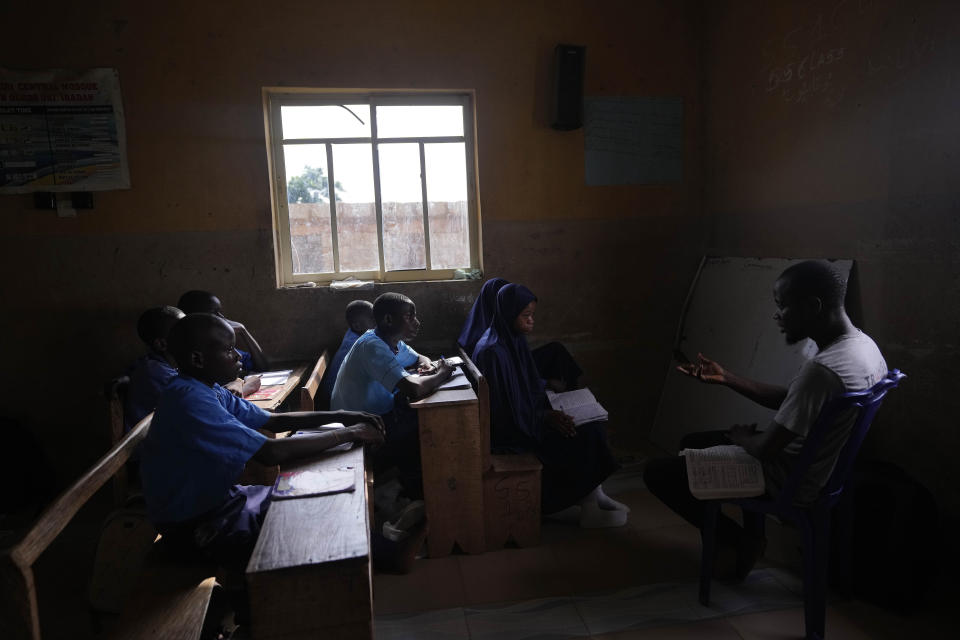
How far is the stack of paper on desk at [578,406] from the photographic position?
317 cm

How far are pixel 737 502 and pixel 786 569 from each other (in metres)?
0.73

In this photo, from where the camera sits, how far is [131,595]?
68.5 inches

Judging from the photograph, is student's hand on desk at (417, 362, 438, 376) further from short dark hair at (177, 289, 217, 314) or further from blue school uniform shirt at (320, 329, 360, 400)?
short dark hair at (177, 289, 217, 314)

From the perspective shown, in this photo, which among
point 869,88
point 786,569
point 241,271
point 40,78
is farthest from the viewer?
point 241,271

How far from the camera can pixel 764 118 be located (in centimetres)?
375

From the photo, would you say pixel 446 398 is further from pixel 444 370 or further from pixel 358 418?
pixel 358 418

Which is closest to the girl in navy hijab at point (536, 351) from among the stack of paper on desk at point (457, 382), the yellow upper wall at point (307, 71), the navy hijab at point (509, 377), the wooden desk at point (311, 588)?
the navy hijab at point (509, 377)

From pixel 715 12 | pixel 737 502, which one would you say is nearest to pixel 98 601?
pixel 737 502

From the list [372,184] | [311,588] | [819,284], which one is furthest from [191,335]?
[372,184]

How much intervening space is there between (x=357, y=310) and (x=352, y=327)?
0.12 metres

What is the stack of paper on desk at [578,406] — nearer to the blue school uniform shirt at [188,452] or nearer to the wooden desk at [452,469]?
the wooden desk at [452,469]

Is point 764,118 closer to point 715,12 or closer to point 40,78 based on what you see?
point 715,12

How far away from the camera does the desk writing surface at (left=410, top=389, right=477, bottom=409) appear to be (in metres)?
2.76

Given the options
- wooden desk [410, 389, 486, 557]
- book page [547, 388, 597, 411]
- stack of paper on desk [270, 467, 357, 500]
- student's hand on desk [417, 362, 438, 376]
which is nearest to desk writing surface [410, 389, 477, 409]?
wooden desk [410, 389, 486, 557]
